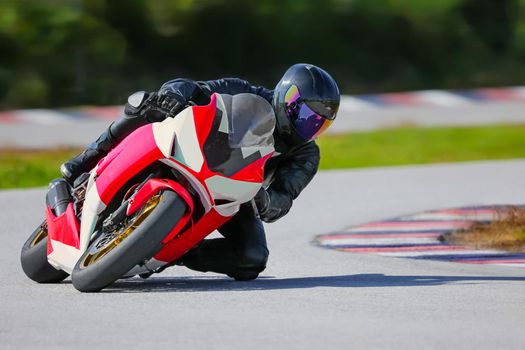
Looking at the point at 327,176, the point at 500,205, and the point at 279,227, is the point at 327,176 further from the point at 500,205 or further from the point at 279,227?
the point at 279,227

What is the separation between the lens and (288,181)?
6.80 metres

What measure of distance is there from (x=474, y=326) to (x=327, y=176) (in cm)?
818

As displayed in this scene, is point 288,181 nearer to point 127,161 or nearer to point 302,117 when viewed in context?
point 302,117

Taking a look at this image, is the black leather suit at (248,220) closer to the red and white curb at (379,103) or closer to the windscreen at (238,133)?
the windscreen at (238,133)

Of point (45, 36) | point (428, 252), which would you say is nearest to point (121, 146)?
point (428, 252)

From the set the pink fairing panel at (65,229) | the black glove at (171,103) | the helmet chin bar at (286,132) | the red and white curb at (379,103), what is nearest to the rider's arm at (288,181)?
the helmet chin bar at (286,132)

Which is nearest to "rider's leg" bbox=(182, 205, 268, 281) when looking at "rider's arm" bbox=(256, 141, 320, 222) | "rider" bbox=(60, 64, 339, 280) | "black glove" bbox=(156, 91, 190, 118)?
"rider" bbox=(60, 64, 339, 280)

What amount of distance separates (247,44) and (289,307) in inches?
627

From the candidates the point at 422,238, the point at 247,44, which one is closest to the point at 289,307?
the point at 422,238

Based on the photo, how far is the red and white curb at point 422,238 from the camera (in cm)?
841

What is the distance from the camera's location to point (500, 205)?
11258mm

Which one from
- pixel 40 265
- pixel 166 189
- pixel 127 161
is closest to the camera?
pixel 166 189

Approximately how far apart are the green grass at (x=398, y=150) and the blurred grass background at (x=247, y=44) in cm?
299

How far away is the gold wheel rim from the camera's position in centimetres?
612
